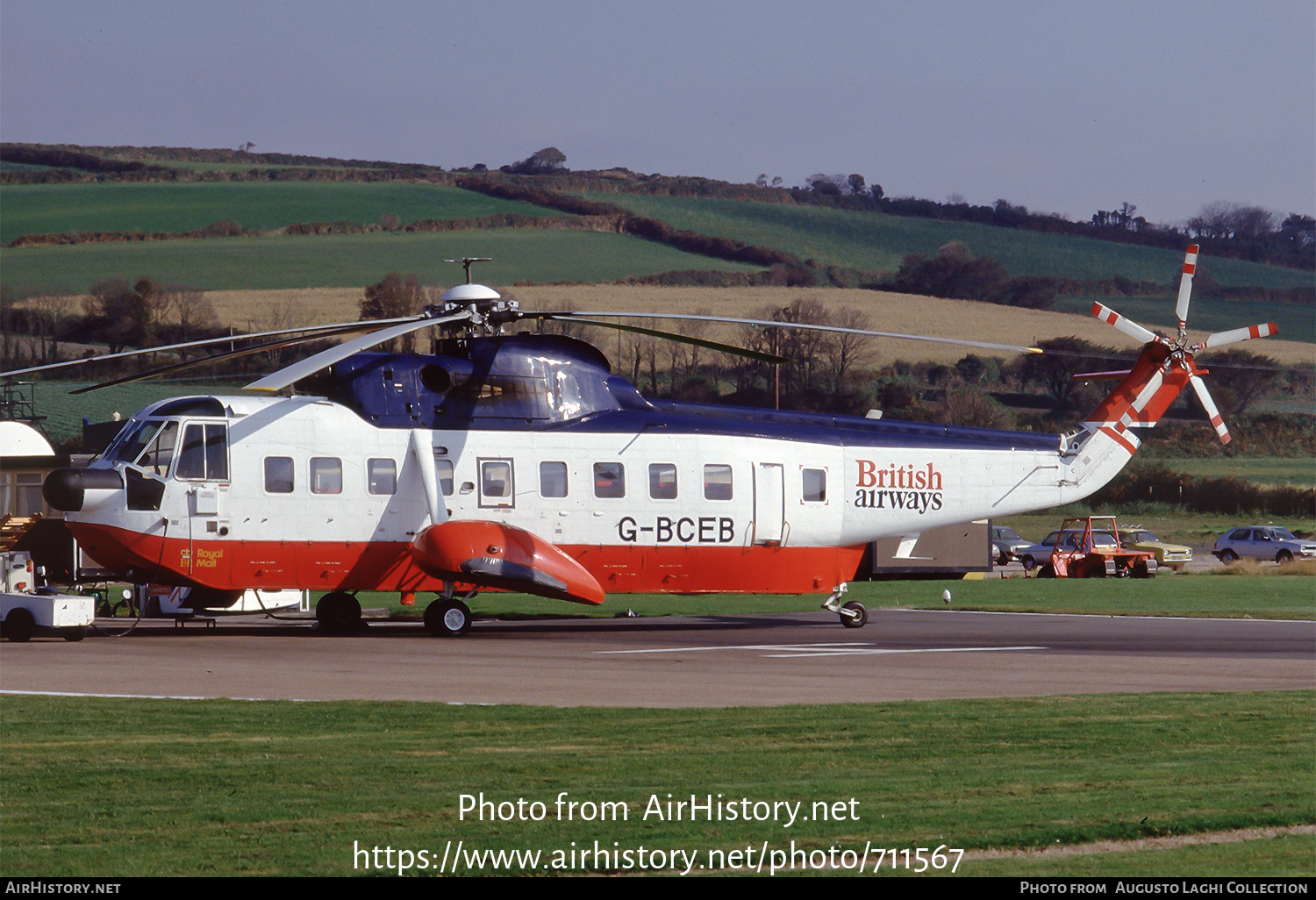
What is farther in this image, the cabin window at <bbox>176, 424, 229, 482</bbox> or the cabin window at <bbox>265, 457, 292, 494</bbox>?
the cabin window at <bbox>265, 457, 292, 494</bbox>

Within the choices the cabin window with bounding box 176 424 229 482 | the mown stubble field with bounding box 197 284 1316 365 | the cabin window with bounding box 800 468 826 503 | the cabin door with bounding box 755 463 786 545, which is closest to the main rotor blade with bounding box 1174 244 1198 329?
the cabin window with bounding box 800 468 826 503

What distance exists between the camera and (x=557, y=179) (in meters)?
119

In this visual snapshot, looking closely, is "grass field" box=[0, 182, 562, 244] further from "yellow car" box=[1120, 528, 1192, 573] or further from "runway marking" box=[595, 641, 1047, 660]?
"runway marking" box=[595, 641, 1047, 660]

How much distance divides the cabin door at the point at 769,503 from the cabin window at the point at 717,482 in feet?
1.65

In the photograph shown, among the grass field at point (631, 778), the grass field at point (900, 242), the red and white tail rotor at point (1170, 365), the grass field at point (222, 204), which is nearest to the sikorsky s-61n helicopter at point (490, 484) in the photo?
the red and white tail rotor at point (1170, 365)

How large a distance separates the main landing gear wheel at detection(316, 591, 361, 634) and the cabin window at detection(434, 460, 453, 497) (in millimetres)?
2863

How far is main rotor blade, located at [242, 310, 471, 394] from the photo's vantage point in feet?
57.8

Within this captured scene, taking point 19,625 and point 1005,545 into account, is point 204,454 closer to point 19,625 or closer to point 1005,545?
point 19,625

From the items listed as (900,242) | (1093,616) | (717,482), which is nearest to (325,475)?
(717,482)

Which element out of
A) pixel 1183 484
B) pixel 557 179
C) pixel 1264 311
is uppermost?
pixel 557 179

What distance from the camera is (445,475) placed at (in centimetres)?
2198

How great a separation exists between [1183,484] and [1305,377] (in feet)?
88.3

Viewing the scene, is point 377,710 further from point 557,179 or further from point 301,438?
point 557,179
